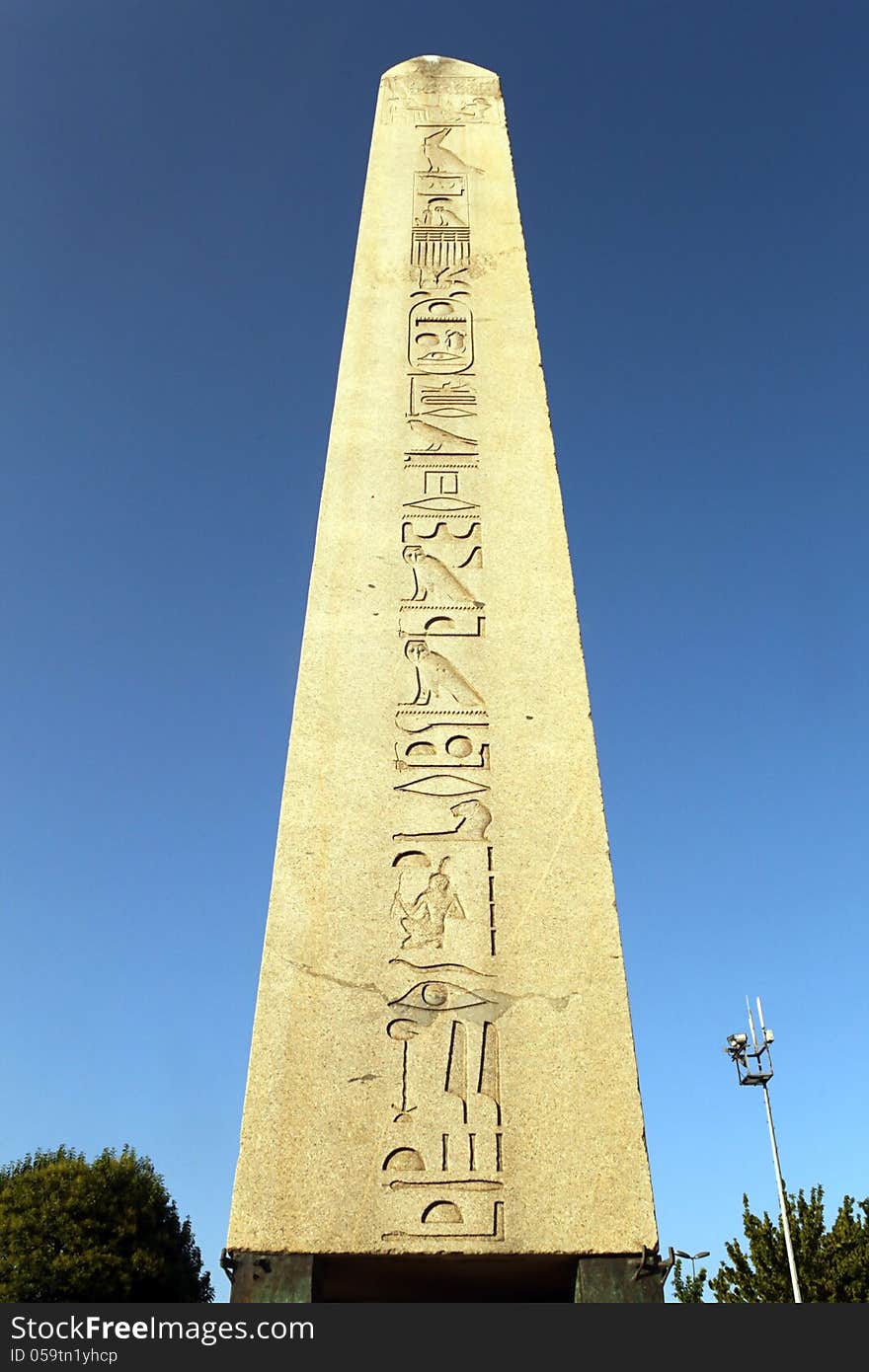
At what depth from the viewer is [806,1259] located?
57.6 feet

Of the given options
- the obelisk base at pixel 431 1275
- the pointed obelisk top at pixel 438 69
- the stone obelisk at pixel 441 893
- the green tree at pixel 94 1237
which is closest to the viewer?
the obelisk base at pixel 431 1275

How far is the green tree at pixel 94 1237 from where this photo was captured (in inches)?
576

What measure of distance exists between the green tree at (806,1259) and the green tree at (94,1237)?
27.5 ft

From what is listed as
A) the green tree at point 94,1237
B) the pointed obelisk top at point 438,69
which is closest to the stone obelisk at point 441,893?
the pointed obelisk top at point 438,69

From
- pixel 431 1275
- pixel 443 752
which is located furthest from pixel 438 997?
pixel 443 752

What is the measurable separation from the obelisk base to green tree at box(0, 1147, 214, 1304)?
13518mm

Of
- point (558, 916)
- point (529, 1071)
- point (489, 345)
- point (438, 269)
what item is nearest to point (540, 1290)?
point (529, 1071)

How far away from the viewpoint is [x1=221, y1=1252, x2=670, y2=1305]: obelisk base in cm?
285

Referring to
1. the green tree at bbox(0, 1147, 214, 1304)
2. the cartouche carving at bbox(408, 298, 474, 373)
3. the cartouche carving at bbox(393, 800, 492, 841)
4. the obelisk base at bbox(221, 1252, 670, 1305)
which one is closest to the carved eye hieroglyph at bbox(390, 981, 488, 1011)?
the cartouche carving at bbox(393, 800, 492, 841)

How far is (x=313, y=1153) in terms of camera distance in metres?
3.04

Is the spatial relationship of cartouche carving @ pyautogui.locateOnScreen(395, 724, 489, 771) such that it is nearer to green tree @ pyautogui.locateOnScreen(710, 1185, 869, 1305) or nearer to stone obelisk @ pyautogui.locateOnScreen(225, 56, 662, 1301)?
stone obelisk @ pyautogui.locateOnScreen(225, 56, 662, 1301)

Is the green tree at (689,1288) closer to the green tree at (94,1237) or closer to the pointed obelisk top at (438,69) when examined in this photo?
the green tree at (94,1237)

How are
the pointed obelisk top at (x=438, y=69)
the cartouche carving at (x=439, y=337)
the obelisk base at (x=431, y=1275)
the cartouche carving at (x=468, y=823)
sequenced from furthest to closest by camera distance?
the pointed obelisk top at (x=438, y=69) → the cartouche carving at (x=439, y=337) → the cartouche carving at (x=468, y=823) → the obelisk base at (x=431, y=1275)
